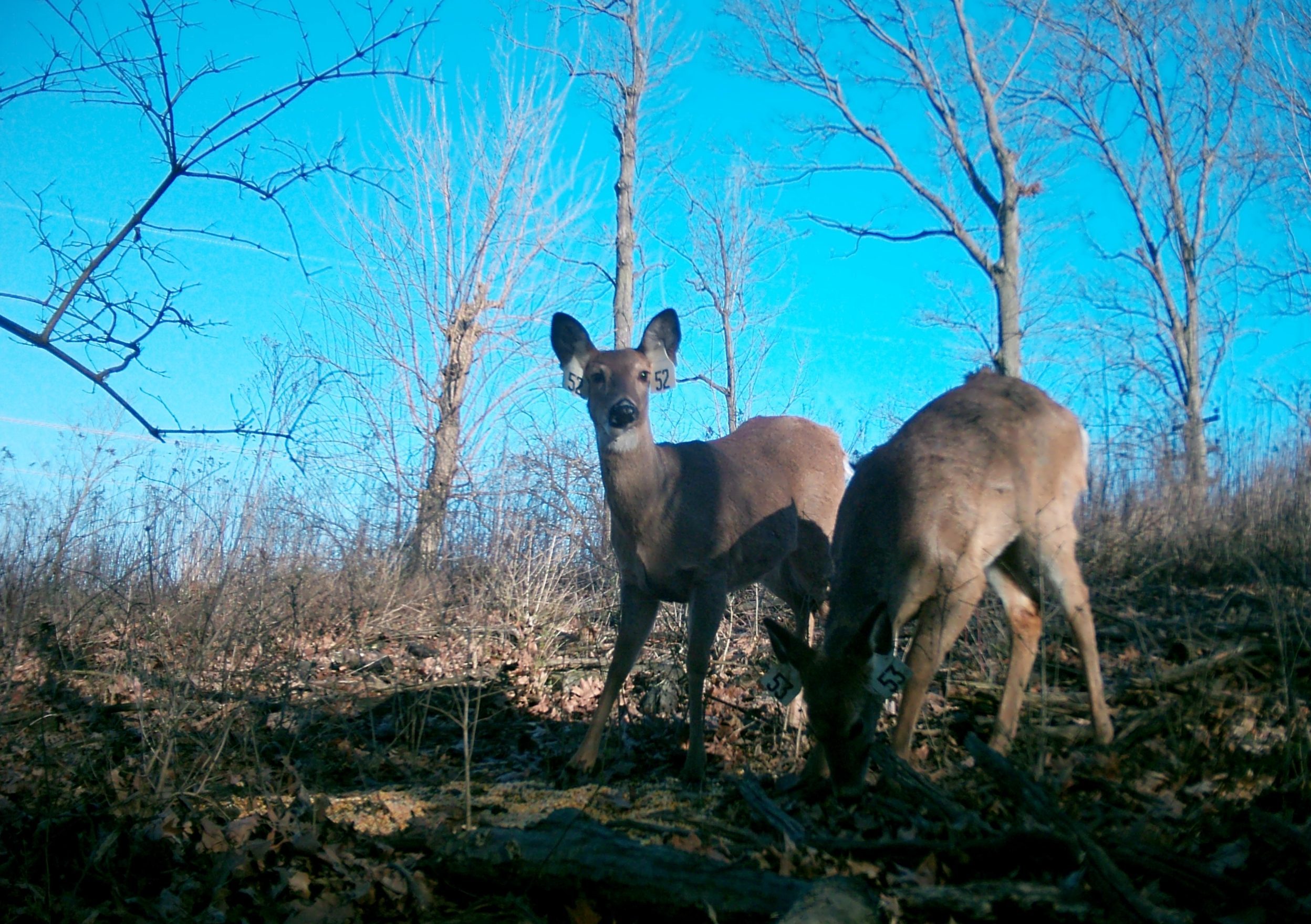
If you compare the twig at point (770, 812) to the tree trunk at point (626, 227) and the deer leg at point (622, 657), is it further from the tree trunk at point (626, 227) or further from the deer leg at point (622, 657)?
the tree trunk at point (626, 227)

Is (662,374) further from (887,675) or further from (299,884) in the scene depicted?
(299,884)

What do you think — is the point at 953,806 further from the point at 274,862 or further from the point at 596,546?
the point at 596,546

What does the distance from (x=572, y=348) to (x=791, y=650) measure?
115 inches

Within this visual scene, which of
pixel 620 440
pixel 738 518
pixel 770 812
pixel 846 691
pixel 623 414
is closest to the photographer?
pixel 770 812

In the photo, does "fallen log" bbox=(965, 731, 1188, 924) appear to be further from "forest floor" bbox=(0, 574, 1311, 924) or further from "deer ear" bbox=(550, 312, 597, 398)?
"deer ear" bbox=(550, 312, 597, 398)

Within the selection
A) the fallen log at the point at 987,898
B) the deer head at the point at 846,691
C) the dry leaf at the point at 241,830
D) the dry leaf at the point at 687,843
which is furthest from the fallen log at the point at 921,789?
the dry leaf at the point at 241,830

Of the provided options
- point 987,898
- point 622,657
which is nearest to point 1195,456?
point 622,657

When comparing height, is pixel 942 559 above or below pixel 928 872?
above

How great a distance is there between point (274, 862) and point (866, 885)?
2.46 meters

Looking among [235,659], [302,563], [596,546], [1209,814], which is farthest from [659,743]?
[302,563]

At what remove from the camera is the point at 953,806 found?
3512mm

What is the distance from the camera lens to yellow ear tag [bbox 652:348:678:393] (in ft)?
22.9

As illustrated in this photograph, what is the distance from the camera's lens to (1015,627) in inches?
225

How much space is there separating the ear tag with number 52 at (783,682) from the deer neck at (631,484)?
75.7 inches
